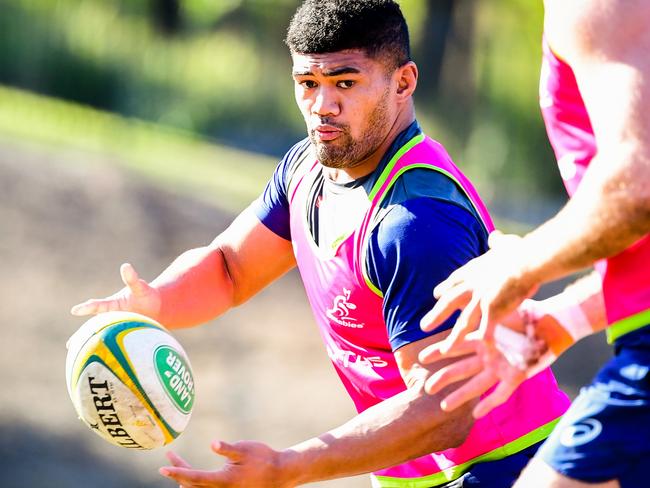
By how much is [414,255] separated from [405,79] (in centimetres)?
91

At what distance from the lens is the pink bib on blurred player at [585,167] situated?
10.4 feet

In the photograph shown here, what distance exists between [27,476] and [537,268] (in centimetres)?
890

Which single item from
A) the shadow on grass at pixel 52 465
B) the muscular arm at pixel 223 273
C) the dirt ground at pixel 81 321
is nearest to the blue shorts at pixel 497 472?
the muscular arm at pixel 223 273

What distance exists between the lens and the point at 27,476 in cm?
1092

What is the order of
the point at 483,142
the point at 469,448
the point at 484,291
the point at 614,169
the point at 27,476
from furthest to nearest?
1. the point at 483,142
2. the point at 27,476
3. the point at 469,448
4. the point at 484,291
5. the point at 614,169

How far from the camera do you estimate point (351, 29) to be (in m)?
4.39

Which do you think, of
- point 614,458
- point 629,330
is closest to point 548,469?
point 614,458

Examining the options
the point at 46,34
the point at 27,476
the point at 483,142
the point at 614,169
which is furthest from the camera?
the point at 46,34

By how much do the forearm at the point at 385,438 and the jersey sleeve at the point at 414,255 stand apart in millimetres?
239

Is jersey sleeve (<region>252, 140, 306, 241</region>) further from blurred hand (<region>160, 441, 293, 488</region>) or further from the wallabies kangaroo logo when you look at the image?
blurred hand (<region>160, 441, 293, 488</region>)

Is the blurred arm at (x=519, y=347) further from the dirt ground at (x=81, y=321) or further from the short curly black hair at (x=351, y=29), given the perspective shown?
the dirt ground at (x=81, y=321)

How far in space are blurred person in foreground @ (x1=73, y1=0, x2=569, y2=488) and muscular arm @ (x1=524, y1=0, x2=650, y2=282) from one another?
107 cm

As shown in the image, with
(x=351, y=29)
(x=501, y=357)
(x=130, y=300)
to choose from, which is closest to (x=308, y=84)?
(x=351, y=29)

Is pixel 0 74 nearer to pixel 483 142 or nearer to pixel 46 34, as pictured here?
pixel 46 34
